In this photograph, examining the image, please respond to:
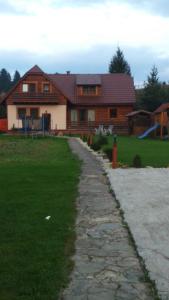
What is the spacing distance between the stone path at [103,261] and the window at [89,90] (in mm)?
50887

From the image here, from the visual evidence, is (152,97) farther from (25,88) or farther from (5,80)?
(5,80)

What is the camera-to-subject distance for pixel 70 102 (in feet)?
191

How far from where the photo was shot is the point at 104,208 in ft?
28.6

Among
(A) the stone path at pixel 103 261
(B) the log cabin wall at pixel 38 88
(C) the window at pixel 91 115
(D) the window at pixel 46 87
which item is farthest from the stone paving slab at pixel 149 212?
(C) the window at pixel 91 115

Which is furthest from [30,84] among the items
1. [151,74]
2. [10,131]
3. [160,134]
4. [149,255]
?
[149,255]

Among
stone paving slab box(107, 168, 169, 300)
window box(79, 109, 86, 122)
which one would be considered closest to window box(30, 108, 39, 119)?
window box(79, 109, 86, 122)

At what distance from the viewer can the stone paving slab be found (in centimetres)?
528

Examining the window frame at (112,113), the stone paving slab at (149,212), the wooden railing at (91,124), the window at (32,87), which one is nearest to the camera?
the stone paving slab at (149,212)

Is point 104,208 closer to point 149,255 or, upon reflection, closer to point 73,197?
point 73,197

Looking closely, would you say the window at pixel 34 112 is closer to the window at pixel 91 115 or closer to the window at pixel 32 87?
the window at pixel 32 87

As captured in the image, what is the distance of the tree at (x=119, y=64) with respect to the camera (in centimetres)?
8088

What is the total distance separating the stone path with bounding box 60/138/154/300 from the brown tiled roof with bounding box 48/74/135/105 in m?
50.1

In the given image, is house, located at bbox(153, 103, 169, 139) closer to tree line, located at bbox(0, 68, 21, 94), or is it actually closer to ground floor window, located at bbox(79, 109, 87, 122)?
ground floor window, located at bbox(79, 109, 87, 122)

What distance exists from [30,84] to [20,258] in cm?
5313
